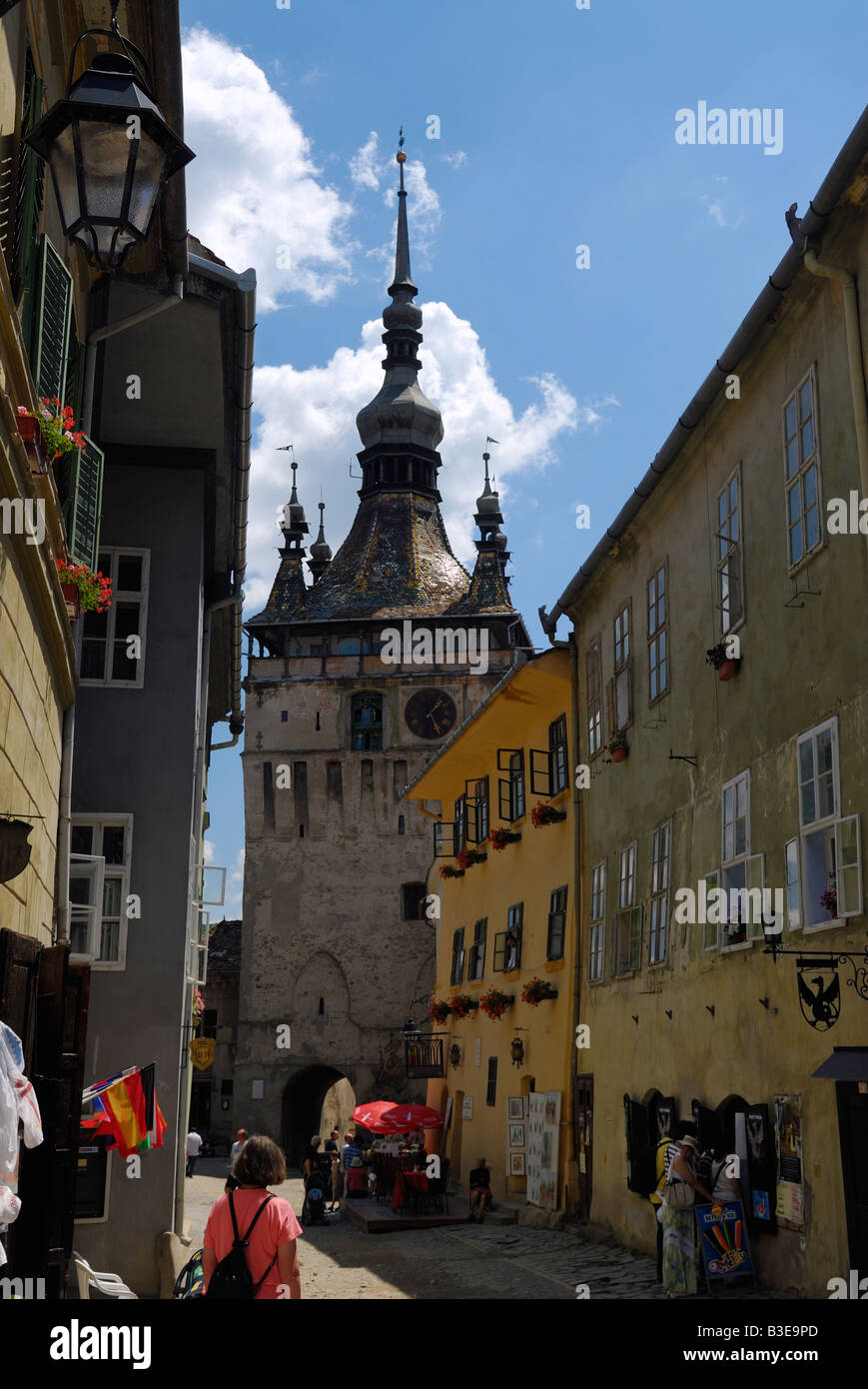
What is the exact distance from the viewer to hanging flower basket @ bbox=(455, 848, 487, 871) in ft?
92.7

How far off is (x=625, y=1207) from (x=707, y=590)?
738 centimetres

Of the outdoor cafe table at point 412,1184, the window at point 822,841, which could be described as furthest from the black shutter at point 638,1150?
the outdoor cafe table at point 412,1184

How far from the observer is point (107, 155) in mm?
5711

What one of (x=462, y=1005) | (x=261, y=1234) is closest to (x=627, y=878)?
(x=462, y=1005)

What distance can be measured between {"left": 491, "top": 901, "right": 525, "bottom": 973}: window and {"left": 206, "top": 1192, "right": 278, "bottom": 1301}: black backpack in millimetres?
18581

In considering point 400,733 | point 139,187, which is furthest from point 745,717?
point 400,733

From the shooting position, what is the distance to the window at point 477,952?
2761cm

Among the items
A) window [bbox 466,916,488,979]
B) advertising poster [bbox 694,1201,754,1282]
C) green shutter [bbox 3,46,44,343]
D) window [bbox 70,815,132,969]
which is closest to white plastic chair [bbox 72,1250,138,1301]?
window [bbox 70,815,132,969]

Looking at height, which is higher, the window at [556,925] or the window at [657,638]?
the window at [657,638]

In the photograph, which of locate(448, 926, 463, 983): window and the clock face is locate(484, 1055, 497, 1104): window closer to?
locate(448, 926, 463, 983): window

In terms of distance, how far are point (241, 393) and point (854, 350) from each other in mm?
6511

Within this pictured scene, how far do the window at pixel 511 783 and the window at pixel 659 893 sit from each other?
8341 millimetres

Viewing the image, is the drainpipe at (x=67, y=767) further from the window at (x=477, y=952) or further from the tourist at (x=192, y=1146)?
the tourist at (x=192, y=1146)
